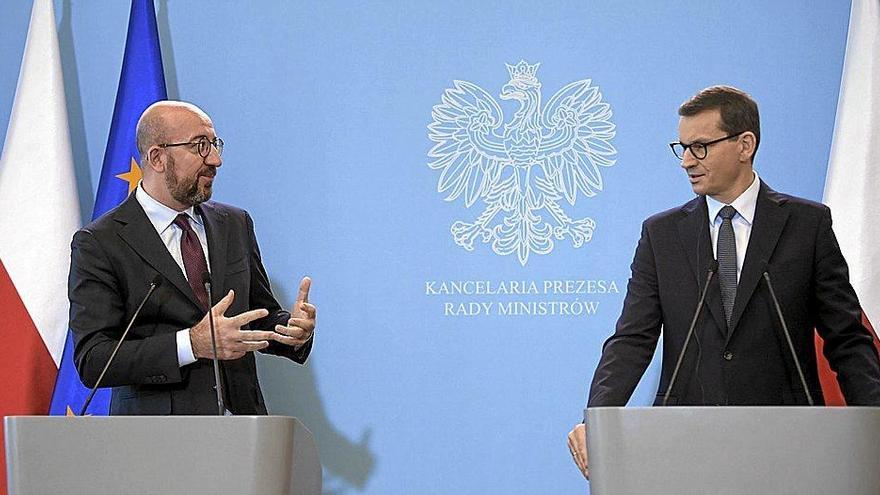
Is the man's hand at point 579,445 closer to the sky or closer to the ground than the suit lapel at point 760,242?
closer to the ground

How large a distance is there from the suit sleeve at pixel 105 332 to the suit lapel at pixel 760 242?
1470mm

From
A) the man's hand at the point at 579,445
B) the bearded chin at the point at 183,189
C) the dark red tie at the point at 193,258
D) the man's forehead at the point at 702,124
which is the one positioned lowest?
the man's hand at the point at 579,445

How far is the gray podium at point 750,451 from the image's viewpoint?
7.44ft

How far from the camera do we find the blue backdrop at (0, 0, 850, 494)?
160 inches

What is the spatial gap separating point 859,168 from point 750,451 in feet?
6.44

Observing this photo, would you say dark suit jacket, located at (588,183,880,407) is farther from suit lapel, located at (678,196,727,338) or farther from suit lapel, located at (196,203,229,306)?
suit lapel, located at (196,203,229,306)

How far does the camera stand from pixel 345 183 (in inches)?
164

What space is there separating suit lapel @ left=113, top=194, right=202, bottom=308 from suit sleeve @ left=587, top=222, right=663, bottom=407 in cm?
113

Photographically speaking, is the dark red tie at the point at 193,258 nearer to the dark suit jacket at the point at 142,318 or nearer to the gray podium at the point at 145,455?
the dark suit jacket at the point at 142,318

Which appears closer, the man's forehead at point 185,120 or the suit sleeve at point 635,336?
the suit sleeve at point 635,336

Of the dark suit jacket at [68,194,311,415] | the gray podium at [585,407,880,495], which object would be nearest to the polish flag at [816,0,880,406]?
the gray podium at [585,407,880,495]

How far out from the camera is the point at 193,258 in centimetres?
321

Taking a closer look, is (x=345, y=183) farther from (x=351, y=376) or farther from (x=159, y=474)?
(x=159, y=474)

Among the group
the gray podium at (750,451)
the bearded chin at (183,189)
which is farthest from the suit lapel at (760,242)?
the bearded chin at (183,189)
